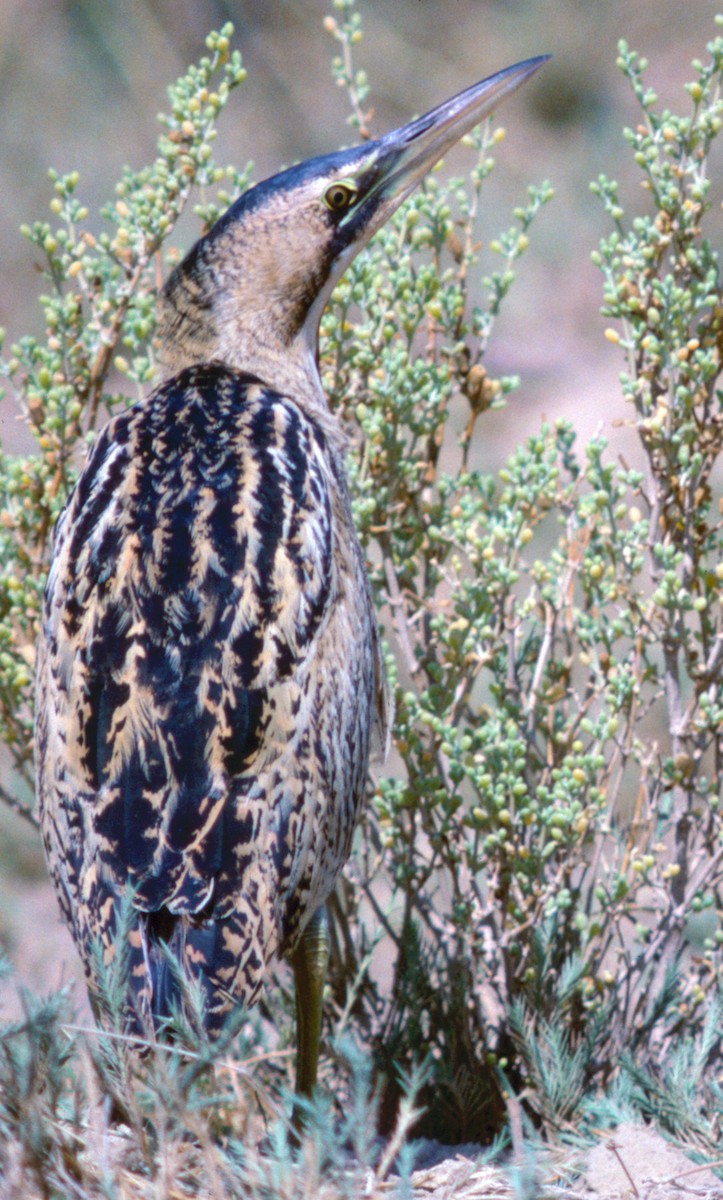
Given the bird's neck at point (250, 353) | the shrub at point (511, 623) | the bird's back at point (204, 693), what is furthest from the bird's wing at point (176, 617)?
the shrub at point (511, 623)

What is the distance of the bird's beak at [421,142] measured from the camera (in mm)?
3164

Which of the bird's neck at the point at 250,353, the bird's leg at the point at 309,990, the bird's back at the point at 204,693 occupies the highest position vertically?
the bird's neck at the point at 250,353

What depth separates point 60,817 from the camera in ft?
8.17

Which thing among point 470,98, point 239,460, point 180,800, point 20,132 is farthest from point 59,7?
point 180,800

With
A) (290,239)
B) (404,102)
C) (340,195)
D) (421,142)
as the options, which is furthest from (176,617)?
(404,102)

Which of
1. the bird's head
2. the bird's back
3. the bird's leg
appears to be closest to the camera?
the bird's back

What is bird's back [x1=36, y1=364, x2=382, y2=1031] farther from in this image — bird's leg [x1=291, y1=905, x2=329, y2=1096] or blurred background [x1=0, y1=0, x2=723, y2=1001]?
blurred background [x1=0, y1=0, x2=723, y2=1001]

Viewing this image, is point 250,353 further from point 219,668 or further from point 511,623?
point 219,668

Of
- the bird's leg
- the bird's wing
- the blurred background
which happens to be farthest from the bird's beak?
the blurred background

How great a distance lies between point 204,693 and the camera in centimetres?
243

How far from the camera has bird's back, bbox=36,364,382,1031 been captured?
91.5 inches

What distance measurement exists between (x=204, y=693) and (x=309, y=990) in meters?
0.74

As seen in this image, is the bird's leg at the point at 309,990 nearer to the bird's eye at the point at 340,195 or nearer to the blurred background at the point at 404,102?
the bird's eye at the point at 340,195

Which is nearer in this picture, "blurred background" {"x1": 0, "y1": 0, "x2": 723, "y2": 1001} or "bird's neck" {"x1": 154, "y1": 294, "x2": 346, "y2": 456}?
"bird's neck" {"x1": 154, "y1": 294, "x2": 346, "y2": 456}
